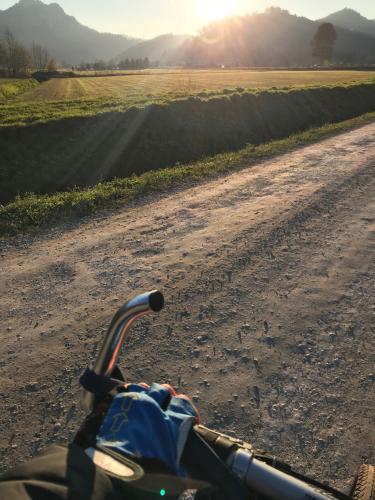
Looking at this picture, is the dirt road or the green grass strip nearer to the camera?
the dirt road

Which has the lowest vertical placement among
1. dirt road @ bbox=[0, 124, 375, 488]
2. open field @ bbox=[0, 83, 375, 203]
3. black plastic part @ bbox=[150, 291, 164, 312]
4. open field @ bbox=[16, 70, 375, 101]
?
dirt road @ bbox=[0, 124, 375, 488]

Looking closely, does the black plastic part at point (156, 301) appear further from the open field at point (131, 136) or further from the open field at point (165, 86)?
the open field at point (165, 86)

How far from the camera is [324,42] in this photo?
107 m

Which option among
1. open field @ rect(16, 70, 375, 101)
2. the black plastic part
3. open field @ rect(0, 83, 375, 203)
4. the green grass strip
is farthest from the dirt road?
open field @ rect(16, 70, 375, 101)

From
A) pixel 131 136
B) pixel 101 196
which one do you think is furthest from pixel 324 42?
pixel 101 196

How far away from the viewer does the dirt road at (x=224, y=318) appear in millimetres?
3025

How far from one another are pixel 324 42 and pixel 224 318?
402ft

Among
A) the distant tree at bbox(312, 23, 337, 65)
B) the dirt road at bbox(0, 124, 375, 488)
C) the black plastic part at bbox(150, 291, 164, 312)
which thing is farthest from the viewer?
the distant tree at bbox(312, 23, 337, 65)

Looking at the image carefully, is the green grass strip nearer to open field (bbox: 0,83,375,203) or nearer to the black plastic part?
open field (bbox: 0,83,375,203)

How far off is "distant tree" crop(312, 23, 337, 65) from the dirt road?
117m

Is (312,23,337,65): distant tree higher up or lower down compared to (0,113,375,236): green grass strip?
higher up

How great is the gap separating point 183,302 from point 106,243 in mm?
1980

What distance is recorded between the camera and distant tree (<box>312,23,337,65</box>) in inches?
4139

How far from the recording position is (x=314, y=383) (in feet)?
11.0
